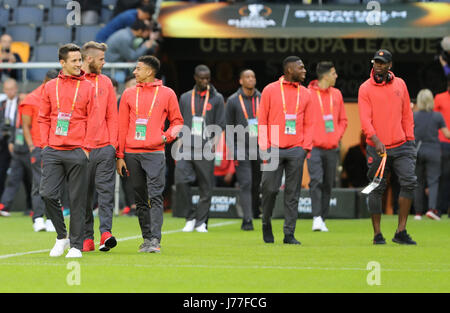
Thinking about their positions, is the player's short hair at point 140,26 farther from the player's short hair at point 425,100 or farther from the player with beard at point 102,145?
the player with beard at point 102,145

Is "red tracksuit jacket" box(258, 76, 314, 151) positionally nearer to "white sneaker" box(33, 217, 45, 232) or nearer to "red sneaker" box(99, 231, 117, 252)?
"red sneaker" box(99, 231, 117, 252)

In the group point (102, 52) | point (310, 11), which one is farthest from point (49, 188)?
point (310, 11)

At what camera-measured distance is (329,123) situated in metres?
14.4

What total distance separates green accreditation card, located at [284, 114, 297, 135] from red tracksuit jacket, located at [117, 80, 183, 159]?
4.77 feet

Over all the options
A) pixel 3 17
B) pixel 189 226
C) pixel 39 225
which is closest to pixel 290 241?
pixel 189 226

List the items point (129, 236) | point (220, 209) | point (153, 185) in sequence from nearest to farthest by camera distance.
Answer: point (153, 185) < point (129, 236) < point (220, 209)

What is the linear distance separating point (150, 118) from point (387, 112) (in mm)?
2788

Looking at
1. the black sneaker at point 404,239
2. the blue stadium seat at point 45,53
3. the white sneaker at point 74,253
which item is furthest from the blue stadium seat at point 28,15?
the white sneaker at point 74,253

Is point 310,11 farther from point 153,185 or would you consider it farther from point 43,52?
point 153,185

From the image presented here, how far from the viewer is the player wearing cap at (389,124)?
1127 centimetres

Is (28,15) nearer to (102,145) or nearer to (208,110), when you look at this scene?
(208,110)

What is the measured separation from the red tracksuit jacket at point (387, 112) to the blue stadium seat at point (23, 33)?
1187 cm
